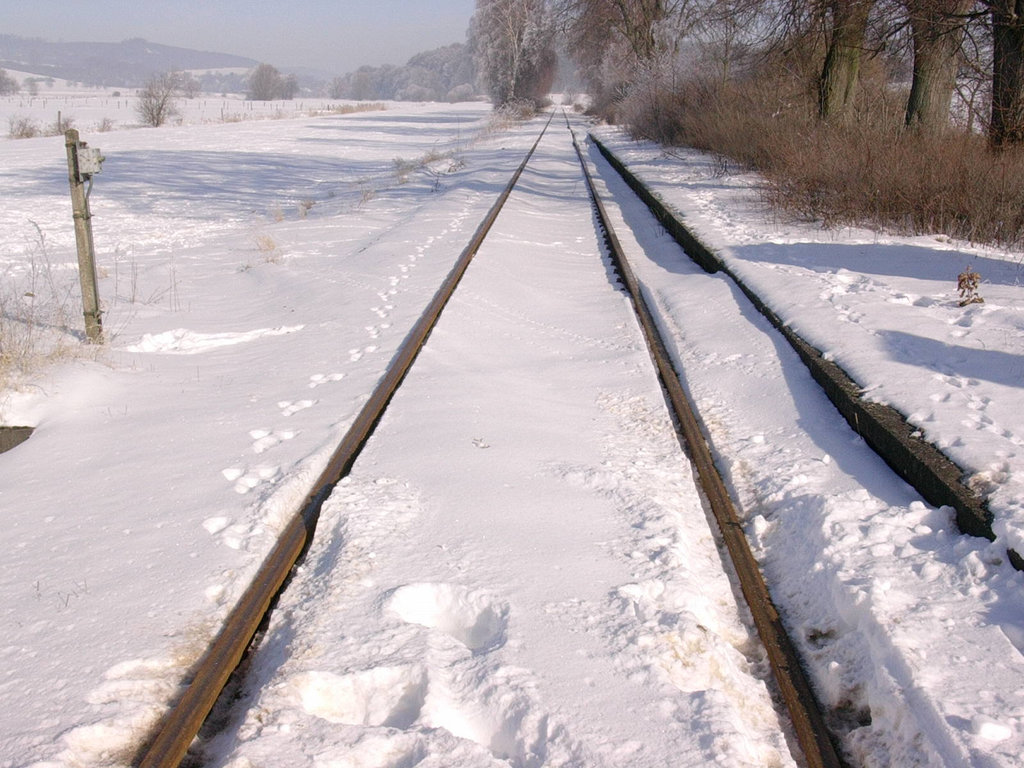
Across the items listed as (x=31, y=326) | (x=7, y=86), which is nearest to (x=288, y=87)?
(x=7, y=86)

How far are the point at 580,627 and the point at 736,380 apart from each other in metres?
3.16

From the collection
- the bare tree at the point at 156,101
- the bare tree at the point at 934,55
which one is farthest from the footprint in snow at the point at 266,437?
the bare tree at the point at 156,101

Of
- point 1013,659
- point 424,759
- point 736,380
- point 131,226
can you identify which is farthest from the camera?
point 131,226

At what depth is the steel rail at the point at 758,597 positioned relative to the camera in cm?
250

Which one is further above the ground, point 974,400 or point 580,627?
point 974,400

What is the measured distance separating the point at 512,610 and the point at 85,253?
467cm

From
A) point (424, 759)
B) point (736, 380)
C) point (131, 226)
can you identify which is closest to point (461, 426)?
point (736, 380)

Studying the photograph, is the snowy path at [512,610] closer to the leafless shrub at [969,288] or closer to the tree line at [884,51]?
the leafless shrub at [969,288]

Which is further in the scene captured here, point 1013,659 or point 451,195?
point 451,195

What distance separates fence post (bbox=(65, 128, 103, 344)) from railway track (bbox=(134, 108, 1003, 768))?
91.4 inches

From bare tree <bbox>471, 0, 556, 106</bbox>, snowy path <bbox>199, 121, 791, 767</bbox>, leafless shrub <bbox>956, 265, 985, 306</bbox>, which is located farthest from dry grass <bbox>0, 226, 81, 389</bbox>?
bare tree <bbox>471, 0, 556, 106</bbox>

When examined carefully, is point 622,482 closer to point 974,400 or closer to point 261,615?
point 261,615

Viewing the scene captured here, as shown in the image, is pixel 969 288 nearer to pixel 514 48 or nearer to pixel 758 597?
pixel 758 597

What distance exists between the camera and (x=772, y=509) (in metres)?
3.89
